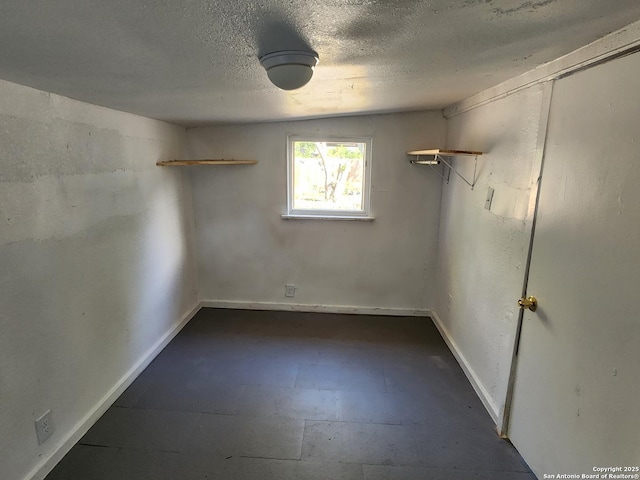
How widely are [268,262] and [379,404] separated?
172 centimetres

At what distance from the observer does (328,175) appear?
324 cm

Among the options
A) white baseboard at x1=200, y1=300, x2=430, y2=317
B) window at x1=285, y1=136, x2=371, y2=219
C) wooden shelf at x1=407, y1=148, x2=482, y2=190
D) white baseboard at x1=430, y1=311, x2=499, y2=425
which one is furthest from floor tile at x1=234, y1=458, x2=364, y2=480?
window at x1=285, y1=136, x2=371, y2=219

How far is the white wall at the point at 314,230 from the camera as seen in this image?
3094 mm

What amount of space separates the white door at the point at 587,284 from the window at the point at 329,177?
1753 mm

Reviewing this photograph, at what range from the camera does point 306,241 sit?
131 inches

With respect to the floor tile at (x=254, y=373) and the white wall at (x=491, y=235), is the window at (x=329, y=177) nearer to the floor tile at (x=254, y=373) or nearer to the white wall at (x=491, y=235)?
the white wall at (x=491, y=235)

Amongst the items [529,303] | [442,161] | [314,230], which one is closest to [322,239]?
[314,230]

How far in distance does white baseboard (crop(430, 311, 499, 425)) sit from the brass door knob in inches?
28.8

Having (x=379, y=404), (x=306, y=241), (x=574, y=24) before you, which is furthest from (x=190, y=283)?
(x=574, y=24)

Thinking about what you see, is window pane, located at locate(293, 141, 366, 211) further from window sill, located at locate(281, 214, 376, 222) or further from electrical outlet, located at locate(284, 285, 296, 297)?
electrical outlet, located at locate(284, 285, 296, 297)

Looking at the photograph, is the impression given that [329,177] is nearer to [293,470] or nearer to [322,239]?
[322,239]

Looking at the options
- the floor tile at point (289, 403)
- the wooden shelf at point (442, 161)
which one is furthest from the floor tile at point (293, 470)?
the wooden shelf at point (442, 161)

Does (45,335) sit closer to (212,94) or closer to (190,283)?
(212,94)

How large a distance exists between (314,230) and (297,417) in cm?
169
